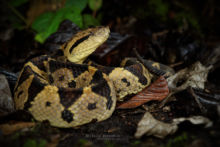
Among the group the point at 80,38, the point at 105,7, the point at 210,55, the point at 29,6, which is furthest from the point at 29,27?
the point at 210,55

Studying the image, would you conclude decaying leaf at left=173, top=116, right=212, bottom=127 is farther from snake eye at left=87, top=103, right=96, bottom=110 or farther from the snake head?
the snake head

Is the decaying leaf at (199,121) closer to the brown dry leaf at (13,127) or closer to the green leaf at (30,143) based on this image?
the green leaf at (30,143)

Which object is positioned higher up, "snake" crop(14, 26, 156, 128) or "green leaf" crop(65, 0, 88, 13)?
"green leaf" crop(65, 0, 88, 13)

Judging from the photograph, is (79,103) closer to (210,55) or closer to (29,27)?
(210,55)

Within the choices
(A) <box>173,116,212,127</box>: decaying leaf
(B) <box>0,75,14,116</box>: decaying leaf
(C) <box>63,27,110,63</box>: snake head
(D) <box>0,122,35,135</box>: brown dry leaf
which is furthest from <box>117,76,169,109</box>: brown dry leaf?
(B) <box>0,75,14,116</box>: decaying leaf

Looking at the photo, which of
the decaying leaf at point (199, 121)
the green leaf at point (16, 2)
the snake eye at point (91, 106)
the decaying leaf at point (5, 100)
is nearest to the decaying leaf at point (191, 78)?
the decaying leaf at point (199, 121)
